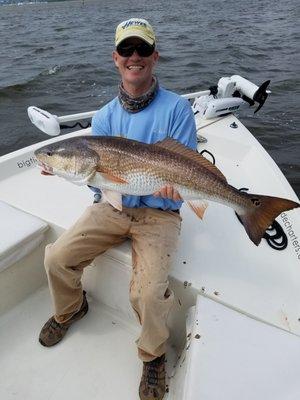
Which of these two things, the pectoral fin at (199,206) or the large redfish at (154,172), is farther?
the pectoral fin at (199,206)

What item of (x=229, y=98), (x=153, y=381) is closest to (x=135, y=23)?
(x=153, y=381)

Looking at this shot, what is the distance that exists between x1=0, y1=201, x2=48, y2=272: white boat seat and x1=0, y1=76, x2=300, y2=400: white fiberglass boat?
11 mm

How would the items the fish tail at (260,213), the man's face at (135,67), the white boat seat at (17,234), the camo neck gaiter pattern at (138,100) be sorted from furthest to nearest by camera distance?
the white boat seat at (17,234)
the camo neck gaiter pattern at (138,100)
the man's face at (135,67)
the fish tail at (260,213)

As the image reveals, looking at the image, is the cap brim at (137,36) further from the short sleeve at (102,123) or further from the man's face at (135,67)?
the short sleeve at (102,123)

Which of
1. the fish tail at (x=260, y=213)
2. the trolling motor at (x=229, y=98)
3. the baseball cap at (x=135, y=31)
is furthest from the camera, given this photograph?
the trolling motor at (x=229, y=98)

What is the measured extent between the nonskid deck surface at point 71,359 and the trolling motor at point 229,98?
3484 mm

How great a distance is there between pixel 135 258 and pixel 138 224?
276 millimetres

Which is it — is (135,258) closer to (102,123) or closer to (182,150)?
(182,150)

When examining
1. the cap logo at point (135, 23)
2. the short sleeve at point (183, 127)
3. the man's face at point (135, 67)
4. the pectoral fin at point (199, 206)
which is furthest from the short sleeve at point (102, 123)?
the pectoral fin at point (199, 206)

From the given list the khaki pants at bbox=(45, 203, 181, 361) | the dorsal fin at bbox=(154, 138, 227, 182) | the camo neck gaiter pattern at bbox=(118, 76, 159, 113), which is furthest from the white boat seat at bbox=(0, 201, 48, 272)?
the dorsal fin at bbox=(154, 138, 227, 182)

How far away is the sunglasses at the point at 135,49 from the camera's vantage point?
117 inches

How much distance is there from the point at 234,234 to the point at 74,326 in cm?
161

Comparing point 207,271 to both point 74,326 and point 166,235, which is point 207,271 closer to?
point 166,235

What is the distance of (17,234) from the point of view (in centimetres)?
334
